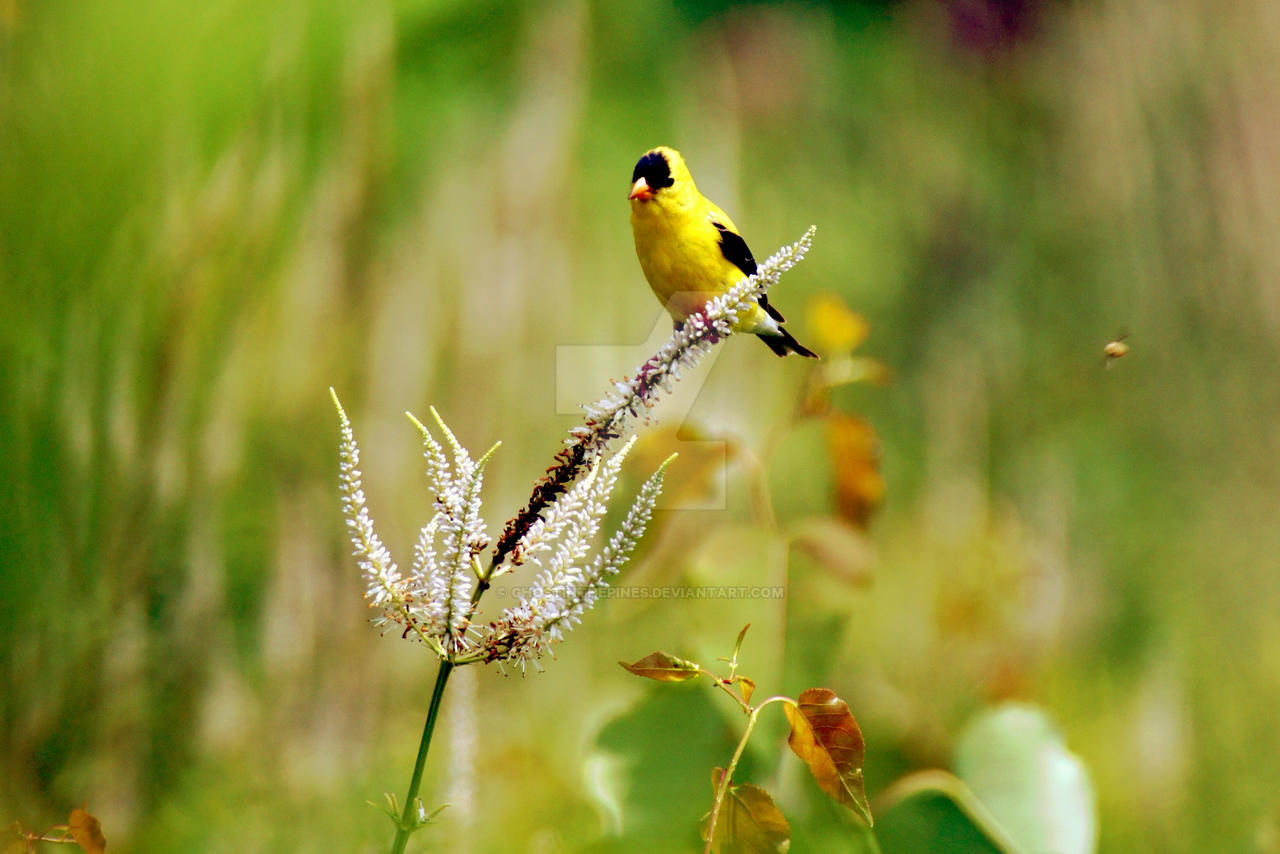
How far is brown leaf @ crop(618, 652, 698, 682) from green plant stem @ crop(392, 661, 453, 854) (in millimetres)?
52

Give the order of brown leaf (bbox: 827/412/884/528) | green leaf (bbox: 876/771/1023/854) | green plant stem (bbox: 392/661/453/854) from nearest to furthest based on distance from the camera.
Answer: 1. green plant stem (bbox: 392/661/453/854)
2. green leaf (bbox: 876/771/1023/854)
3. brown leaf (bbox: 827/412/884/528)

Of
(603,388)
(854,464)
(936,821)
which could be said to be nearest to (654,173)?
(854,464)

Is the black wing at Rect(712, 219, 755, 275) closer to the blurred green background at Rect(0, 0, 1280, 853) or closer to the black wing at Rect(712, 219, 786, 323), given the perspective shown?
the black wing at Rect(712, 219, 786, 323)

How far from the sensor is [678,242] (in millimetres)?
384

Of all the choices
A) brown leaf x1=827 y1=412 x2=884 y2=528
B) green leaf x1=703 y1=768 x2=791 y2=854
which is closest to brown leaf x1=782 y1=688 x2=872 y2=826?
green leaf x1=703 y1=768 x2=791 y2=854

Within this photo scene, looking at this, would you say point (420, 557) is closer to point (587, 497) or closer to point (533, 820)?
point (587, 497)

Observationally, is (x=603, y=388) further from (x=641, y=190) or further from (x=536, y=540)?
(x=536, y=540)

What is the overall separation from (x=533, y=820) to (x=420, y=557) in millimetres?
460

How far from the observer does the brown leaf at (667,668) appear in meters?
0.24

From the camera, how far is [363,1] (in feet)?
2.74

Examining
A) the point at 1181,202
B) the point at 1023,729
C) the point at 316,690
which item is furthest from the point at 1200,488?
the point at 316,690

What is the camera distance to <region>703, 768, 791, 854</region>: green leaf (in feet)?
0.79

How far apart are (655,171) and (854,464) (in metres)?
0.18

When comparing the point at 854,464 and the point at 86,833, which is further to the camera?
the point at 854,464
